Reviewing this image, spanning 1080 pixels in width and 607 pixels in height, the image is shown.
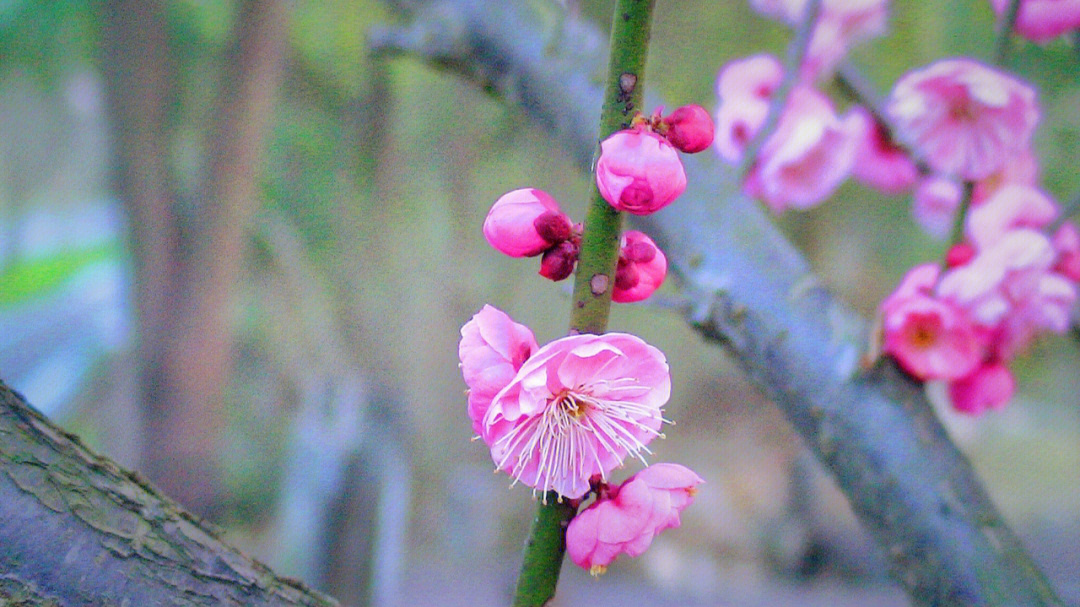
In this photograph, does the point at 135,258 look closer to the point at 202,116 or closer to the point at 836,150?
the point at 202,116

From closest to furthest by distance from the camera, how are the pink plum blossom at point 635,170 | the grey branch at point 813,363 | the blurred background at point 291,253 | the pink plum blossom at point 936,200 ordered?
the pink plum blossom at point 635,170 < the grey branch at point 813,363 < the pink plum blossom at point 936,200 < the blurred background at point 291,253

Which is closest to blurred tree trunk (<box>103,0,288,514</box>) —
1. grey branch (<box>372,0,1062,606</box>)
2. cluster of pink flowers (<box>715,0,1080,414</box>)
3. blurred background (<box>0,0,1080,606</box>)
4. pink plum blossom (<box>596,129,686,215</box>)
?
blurred background (<box>0,0,1080,606</box>)

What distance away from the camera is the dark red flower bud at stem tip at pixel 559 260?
15 centimetres

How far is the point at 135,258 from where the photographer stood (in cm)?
110

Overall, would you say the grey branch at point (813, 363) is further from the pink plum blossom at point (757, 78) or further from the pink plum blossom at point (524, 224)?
the pink plum blossom at point (524, 224)

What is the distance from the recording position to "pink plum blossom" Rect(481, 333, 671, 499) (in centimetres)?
13

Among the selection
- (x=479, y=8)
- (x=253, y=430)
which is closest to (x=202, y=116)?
(x=253, y=430)

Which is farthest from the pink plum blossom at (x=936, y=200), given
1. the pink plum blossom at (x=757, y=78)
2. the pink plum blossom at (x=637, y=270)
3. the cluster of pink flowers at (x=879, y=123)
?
the pink plum blossom at (x=637, y=270)

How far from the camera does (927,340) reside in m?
0.34

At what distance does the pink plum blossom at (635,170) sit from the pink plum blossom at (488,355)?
0.03 m

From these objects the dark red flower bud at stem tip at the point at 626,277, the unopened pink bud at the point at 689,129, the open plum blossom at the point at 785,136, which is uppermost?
the open plum blossom at the point at 785,136

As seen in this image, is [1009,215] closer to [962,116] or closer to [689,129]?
[962,116]

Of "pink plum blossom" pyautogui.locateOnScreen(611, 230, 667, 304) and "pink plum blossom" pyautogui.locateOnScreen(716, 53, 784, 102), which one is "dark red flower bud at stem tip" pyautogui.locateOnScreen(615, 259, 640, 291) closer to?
"pink plum blossom" pyautogui.locateOnScreen(611, 230, 667, 304)

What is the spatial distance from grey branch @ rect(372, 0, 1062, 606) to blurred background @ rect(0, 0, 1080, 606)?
50 centimetres
